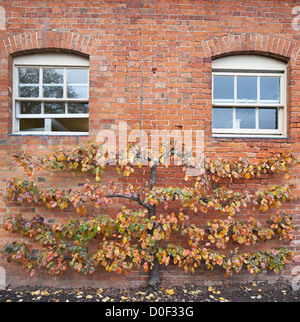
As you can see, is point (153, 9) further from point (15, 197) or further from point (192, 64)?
point (15, 197)

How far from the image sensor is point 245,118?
386cm

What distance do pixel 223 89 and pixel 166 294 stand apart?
3519 mm

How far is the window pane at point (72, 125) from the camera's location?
379 cm

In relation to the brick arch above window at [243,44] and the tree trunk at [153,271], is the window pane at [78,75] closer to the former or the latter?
the tree trunk at [153,271]

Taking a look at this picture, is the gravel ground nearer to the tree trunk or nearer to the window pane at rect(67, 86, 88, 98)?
the tree trunk

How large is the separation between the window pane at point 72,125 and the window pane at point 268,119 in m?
3.09

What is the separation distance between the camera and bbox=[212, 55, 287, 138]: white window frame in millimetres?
3766

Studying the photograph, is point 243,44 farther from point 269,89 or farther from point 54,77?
point 54,77

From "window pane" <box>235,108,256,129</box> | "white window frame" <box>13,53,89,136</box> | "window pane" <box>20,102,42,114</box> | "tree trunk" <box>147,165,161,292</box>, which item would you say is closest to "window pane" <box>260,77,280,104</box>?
"window pane" <box>235,108,256,129</box>

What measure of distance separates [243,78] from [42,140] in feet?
11.9

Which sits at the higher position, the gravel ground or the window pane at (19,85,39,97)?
the window pane at (19,85,39,97)

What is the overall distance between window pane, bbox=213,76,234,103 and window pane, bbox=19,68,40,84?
10.2 ft

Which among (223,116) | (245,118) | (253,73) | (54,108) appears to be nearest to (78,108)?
(54,108)

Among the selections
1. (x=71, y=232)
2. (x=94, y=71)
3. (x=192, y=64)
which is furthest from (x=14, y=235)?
(x=192, y=64)
